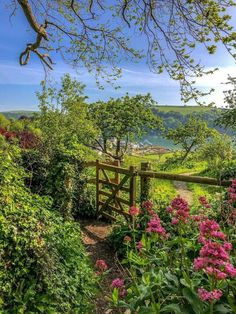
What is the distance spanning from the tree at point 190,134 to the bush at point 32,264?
28.6m

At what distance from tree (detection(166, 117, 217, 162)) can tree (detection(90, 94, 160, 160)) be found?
6.62 meters

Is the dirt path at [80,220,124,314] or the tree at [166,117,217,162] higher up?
the tree at [166,117,217,162]

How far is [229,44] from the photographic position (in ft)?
14.8

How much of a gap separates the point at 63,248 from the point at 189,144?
98.0 feet

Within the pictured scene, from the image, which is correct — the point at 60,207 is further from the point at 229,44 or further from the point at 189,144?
the point at 189,144

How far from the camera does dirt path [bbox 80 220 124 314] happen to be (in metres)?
4.20

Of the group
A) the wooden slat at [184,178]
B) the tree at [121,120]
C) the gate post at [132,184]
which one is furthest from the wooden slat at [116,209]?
the tree at [121,120]

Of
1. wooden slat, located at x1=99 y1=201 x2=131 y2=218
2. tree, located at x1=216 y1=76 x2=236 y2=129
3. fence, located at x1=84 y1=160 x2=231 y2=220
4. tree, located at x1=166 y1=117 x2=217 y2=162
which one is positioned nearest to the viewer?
fence, located at x1=84 y1=160 x2=231 y2=220

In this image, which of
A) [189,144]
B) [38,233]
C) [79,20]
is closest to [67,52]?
[79,20]

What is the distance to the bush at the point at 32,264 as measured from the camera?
3066 mm

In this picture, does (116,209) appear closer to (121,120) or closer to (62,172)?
(62,172)

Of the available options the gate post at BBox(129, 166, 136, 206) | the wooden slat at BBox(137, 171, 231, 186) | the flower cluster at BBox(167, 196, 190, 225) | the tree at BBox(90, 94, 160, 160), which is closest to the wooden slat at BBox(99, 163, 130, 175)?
the gate post at BBox(129, 166, 136, 206)

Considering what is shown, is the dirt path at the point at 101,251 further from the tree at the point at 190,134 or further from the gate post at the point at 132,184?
the tree at the point at 190,134

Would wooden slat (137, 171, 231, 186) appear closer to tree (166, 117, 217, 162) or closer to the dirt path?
the dirt path
